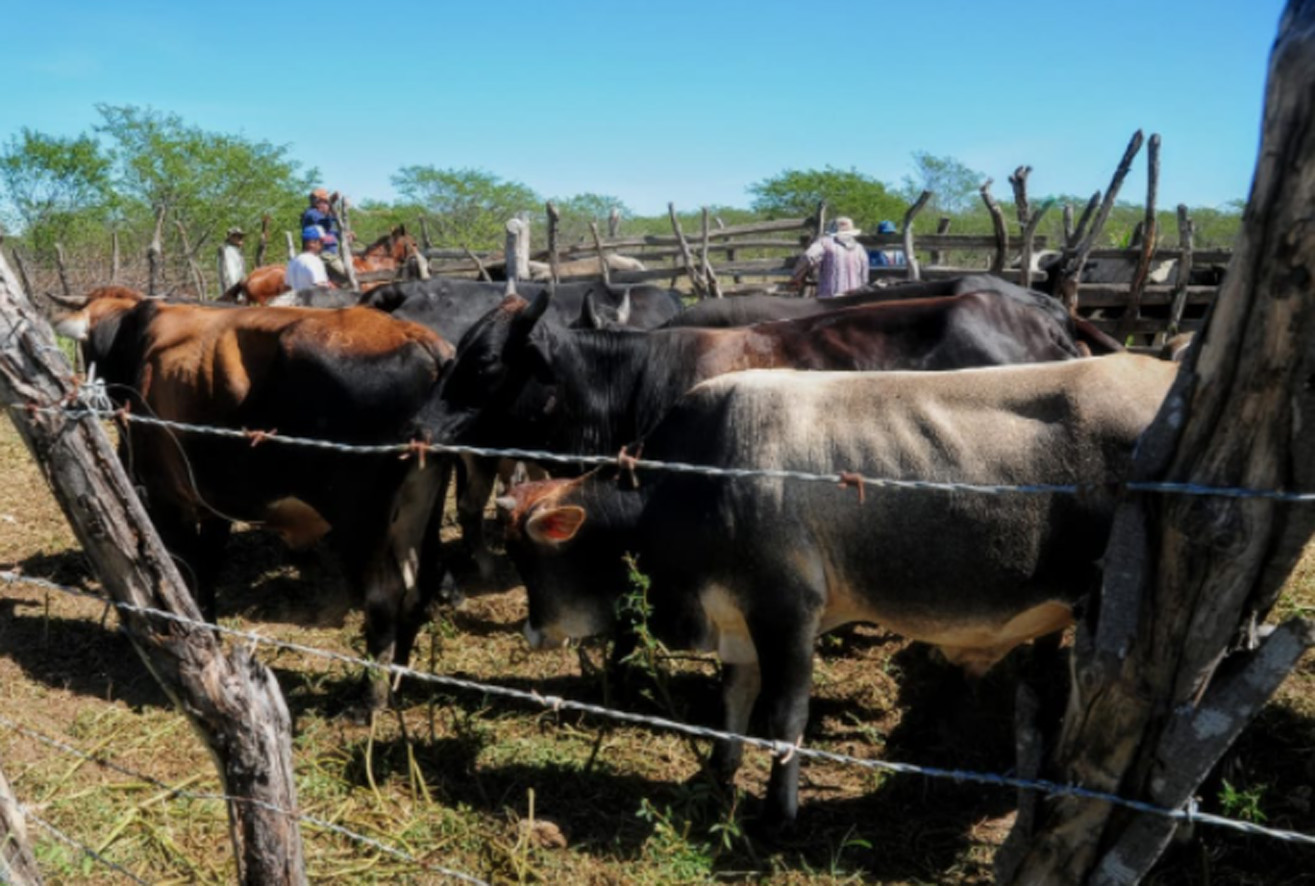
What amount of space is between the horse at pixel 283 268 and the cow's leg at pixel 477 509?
4144mm

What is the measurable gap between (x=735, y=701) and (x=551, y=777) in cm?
89

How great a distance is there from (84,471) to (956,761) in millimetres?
3862

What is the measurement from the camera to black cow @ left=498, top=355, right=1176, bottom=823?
375 centimetres

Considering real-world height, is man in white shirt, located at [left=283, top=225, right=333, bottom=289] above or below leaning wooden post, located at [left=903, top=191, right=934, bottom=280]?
below

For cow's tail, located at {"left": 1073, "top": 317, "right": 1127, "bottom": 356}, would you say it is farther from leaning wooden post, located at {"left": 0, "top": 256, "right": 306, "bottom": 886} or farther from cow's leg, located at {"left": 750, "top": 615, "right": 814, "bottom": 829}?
leaning wooden post, located at {"left": 0, "top": 256, "right": 306, "bottom": 886}

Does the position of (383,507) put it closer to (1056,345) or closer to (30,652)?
(30,652)

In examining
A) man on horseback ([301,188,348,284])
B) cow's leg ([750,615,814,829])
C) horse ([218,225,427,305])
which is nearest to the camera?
cow's leg ([750,615,814,829])

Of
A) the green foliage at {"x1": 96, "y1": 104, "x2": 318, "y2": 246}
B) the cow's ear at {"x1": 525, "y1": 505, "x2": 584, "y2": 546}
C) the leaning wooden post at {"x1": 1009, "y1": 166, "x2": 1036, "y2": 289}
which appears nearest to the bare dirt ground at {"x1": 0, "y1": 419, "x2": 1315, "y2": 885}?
the cow's ear at {"x1": 525, "y1": 505, "x2": 584, "y2": 546}

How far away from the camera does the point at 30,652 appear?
241 inches

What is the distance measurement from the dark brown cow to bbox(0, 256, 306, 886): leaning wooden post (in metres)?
2.41

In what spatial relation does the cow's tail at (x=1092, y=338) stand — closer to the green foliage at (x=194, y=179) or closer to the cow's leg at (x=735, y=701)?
the cow's leg at (x=735, y=701)

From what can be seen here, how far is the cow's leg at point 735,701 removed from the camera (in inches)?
174

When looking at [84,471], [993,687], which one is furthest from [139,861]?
[993,687]

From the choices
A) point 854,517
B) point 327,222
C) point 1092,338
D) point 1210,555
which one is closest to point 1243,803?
point 854,517
